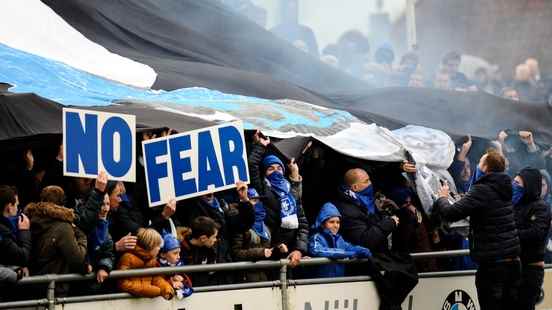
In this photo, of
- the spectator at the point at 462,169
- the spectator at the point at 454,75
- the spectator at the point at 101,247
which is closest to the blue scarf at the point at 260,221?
the spectator at the point at 101,247

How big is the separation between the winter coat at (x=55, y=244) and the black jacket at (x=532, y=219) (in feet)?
15.1

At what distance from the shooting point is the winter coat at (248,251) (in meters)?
9.55

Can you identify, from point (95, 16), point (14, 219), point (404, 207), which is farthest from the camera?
point (95, 16)

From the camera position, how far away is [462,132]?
13094 mm

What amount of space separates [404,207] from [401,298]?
82cm

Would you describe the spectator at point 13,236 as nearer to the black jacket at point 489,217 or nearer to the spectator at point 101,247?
the spectator at point 101,247

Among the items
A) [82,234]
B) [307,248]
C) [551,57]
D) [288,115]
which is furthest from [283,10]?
[82,234]

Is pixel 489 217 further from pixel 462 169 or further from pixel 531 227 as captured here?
pixel 462 169

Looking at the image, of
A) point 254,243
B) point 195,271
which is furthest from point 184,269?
point 254,243

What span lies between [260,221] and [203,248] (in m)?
0.65

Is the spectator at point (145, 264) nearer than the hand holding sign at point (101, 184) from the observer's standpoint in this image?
No

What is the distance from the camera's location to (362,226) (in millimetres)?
10391

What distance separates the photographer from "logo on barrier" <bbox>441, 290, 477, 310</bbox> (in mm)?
11118

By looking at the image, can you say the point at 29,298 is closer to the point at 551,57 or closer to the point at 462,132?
the point at 462,132
